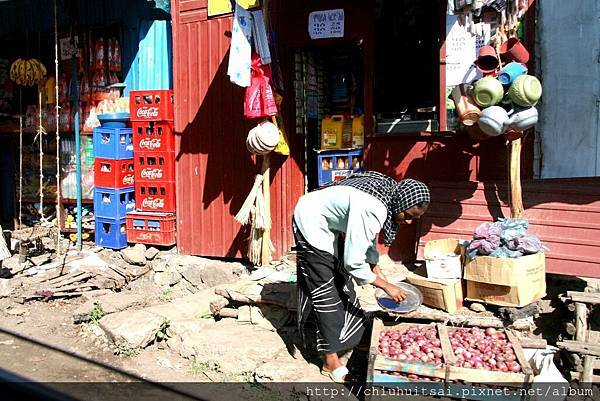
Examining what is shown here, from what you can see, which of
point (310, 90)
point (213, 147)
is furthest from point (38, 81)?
point (310, 90)

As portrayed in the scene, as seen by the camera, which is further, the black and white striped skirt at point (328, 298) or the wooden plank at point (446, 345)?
the black and white striped skirt at point (328, 298)

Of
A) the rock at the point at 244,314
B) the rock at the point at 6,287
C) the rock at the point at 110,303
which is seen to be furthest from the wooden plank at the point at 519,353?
the rock at the point at 6,287

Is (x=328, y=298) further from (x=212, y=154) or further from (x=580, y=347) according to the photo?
(x=212, y=154)

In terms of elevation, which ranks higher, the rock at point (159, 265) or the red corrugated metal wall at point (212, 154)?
the red corrugated metal wall at point (212, 154)

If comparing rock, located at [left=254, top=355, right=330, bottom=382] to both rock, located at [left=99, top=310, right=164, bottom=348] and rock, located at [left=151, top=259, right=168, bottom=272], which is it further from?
rock, located at [left=151, top=259, right=168, bottom=272]

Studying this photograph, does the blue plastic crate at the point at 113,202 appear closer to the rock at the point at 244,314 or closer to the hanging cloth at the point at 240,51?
the hanging cloth at the point at 240,51

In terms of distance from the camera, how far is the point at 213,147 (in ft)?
24.5

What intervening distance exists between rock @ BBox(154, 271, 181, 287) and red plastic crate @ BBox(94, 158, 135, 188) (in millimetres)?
1538

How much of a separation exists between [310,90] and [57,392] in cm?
645

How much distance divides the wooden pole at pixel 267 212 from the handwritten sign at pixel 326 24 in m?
1.58

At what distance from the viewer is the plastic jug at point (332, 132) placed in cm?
685

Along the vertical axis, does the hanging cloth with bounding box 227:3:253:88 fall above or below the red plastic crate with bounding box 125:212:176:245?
above

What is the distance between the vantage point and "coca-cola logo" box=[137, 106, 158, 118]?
25.4 feet

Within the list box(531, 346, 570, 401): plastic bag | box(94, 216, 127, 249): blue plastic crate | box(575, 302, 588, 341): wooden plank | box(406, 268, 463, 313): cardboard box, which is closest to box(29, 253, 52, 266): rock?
box(94, 216, 127, 249): blue plastic crate
